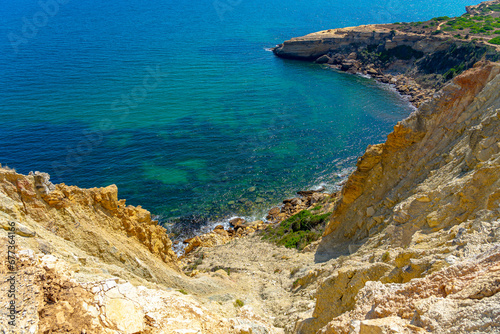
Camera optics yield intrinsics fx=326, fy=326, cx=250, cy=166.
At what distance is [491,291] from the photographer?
7094mm

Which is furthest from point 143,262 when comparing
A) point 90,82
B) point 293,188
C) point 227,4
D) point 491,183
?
point 227,4

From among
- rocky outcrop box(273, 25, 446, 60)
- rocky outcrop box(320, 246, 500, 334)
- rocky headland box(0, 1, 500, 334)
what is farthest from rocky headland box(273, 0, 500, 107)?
rocky outcrop box(320, 246, 500, 334)

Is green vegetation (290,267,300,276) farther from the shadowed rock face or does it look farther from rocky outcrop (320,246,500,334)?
rocky outcrop (320,246,500,334)

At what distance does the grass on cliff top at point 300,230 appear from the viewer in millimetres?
27578

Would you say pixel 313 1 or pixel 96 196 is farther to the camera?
pixel 313 1

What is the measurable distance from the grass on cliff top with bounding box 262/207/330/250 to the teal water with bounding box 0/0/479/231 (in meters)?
8.21

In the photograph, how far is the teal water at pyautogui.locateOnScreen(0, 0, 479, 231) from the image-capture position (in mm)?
45312

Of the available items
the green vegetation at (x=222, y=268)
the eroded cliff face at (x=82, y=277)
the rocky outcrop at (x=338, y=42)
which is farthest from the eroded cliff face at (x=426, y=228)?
the rocky outcrop at (x=338, y=42)

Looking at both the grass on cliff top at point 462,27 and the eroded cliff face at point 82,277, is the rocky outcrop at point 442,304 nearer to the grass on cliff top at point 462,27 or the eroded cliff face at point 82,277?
the eroded cliff face at point 82,277

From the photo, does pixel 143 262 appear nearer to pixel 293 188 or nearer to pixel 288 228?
pixel 288 228

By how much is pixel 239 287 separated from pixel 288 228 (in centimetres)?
1226

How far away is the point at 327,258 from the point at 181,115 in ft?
160

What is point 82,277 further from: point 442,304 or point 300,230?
point 300,230

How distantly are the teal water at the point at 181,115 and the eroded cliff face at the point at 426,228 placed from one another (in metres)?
20.8
